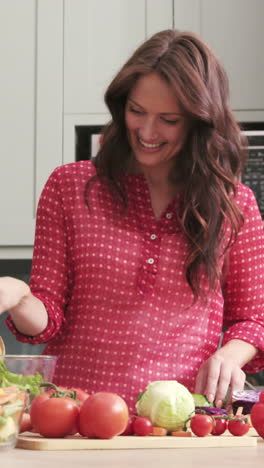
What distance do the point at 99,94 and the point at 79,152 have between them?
0.67 ft

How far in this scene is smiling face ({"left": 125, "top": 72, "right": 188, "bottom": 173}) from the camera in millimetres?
1650

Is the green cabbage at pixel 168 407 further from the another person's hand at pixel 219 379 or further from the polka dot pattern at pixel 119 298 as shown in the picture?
the polka dot pattern at pixel 119 298

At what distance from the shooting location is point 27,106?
2844mm

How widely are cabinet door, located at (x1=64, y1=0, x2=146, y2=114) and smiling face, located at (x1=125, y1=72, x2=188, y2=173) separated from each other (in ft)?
3.76

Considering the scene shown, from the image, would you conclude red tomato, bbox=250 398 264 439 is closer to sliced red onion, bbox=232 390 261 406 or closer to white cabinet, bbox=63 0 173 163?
sliced red onion, bbox=232 390 261 406

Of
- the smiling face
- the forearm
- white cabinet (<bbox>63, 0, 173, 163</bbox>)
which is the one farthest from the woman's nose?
white cabinet (<bbox>63, 0, 173, 163</bbox>)

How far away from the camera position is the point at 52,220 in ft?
5.90

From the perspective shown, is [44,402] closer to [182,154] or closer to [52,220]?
[52,220]

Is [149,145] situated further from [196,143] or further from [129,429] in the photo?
[129,429]

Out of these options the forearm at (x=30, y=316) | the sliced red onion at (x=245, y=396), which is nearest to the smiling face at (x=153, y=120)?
the forearm at (x=30, y=316)

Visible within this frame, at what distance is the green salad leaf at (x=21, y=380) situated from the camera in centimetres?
118

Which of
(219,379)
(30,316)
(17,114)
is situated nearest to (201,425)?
(219,379)

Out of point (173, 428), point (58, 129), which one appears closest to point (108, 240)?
point (173, 428)

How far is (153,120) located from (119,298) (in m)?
0.37
